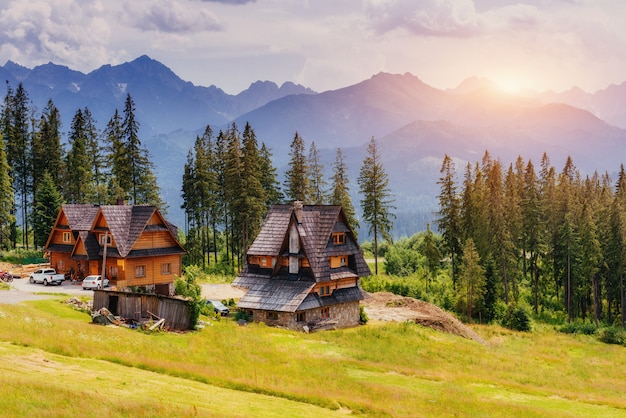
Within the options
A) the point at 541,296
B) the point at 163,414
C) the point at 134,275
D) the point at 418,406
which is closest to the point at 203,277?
the point at 134,275

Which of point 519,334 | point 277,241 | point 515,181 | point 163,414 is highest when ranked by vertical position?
point 515,181

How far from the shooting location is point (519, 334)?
2387 inches

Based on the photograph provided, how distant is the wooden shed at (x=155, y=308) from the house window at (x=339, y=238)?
1782 centimetres

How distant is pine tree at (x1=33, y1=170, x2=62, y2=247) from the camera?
249 ft

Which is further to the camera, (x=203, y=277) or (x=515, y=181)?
(x=515, y=181)

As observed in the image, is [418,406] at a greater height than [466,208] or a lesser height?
lesser

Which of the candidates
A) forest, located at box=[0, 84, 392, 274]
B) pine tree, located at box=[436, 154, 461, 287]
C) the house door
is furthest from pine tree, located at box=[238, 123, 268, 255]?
the house door

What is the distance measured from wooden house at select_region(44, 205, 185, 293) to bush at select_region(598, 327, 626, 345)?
45378mm

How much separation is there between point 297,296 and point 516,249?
128ft

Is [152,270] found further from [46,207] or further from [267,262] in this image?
[46,207]

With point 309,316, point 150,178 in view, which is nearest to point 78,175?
point 150,178

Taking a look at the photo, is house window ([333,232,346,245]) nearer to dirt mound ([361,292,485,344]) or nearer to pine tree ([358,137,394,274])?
dirt mound ([361,292,485,344])

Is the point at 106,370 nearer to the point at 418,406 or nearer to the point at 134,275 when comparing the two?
the point at 418,406

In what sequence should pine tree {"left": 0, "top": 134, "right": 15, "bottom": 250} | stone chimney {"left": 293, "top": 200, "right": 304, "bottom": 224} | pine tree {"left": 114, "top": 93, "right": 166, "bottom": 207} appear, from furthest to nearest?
pine tree {"left": 114, "top": 93, "right": 166, "bottom": 207} → pine tree {"left": 0, "top": 134, "right": 15, "bottom": 250} → stone chimney {"left": 293, "top": 200, "right": 304, "bottom": 224}
